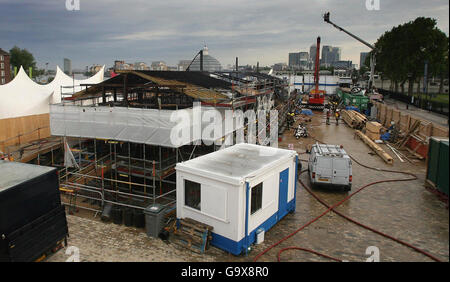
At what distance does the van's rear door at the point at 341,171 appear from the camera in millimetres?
14617

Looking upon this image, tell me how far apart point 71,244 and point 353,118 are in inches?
1239

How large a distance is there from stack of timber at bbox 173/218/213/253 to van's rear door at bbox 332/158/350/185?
7.47 m

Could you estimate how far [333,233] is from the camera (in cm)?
1119

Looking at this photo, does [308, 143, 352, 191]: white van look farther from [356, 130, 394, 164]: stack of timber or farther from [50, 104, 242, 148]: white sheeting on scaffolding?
[356, 130, 394, 164]: stack of timber

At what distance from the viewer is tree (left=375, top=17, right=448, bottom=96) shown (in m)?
42.3

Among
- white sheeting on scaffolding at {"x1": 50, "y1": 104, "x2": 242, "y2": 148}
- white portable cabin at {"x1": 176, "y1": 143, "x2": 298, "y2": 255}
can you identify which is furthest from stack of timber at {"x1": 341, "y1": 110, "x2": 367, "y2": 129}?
white portable cabin at {"x1": 176, "y1": 143, "x2": 298, "y2": 255}

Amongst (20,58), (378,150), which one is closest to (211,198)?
(378,150)

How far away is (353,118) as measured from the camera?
34.8m

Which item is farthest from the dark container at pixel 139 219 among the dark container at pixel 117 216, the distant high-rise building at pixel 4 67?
the distant high-rise building at pixel 4 67

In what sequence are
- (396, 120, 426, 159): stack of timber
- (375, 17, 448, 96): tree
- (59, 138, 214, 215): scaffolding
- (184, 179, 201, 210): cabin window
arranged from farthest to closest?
(375, 17, 448, 96): tree → (396, 120, 426, 159): stack of timber → (59, 138, 214, 215): scaffolding → (184, 179, 201, 210): cabin window

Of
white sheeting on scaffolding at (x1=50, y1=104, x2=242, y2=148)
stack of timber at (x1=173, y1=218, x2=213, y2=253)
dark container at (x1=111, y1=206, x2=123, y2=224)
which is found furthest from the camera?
white sheeting on scaffolding at (x1=50, y1=104, x2=242, y2=148)
